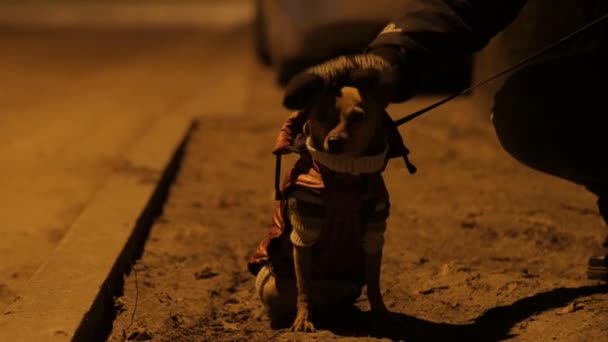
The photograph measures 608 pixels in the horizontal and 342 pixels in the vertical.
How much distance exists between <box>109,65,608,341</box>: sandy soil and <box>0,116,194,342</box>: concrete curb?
0.08 m

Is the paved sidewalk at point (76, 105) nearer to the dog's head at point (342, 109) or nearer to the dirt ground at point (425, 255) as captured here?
the dirt ground at point (425, 255)

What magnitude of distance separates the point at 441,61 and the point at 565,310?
0.89 metres

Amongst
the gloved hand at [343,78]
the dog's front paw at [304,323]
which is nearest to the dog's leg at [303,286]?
the dog's front paw at [304,323]

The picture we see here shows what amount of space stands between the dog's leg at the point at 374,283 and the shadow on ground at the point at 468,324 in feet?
0.15

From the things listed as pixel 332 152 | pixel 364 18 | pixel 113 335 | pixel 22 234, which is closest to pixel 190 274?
pixel 113 335

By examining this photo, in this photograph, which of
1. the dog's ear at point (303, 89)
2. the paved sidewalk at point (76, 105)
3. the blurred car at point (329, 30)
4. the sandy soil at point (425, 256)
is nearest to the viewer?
the dog's ear at point (303, 89)

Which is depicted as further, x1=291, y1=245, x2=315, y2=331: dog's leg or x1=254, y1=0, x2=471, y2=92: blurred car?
x1=254, y1=0, x2=471, y2=92: blurred car

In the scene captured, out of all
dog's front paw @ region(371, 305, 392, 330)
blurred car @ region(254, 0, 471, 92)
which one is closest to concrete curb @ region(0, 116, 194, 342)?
dog's front paw @ region(371, 305, 392, 330)

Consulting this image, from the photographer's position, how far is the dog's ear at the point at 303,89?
2.75 m

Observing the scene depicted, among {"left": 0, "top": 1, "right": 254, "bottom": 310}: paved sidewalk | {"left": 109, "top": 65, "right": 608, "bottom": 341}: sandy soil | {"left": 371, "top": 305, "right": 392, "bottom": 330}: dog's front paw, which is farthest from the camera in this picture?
{"left": 0, "top": 1, "right": 254, "bottom": 310}: paved sidewalk

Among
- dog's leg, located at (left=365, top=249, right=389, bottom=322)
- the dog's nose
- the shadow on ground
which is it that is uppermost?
the dog's nose

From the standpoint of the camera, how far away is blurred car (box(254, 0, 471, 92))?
7.55 meters

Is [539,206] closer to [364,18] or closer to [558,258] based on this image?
[558,258]

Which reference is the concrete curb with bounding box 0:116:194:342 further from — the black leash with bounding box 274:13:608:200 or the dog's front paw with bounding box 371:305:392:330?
the dog's front paw with bounding box 371:305:392:330
